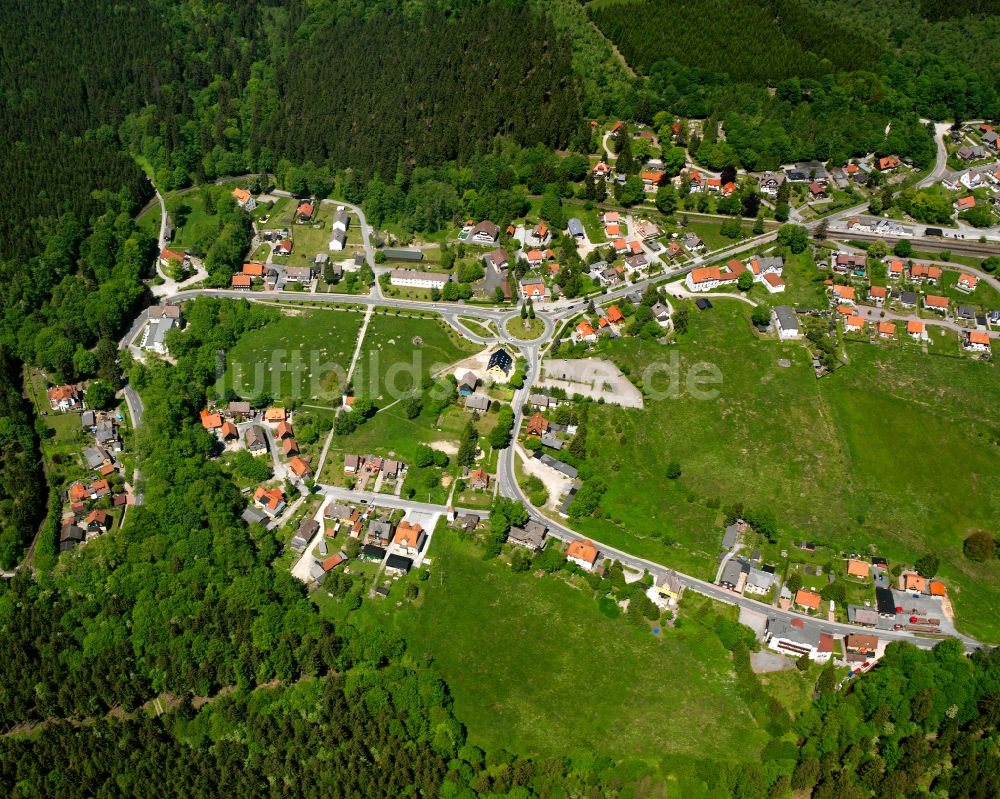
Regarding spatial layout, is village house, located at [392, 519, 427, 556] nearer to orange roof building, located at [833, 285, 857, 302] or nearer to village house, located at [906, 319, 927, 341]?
orange roof building, located at [833, 285, 857, 302]

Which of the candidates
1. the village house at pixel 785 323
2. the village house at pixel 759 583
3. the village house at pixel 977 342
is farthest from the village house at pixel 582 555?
the village house at pixel 977 342

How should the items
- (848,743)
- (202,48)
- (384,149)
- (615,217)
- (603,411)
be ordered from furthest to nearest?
(202,48), (384,149), (615,217), (603,411), (848,743)

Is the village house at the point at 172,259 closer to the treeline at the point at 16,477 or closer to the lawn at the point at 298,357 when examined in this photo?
the lawn at the point at 298,357

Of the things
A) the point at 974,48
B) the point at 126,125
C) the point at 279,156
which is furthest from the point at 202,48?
the point at 974,48

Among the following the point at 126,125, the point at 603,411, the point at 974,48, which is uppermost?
the point at 974,48

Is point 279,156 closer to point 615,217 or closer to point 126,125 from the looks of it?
point 126,125

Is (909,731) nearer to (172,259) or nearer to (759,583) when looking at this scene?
(759,583)

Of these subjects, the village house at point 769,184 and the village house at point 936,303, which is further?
the village house at point 769,184
